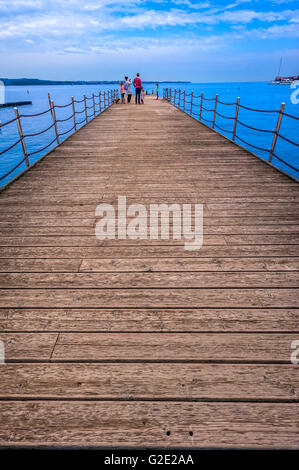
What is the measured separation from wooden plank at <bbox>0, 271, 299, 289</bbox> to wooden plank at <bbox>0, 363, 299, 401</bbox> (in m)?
0.78

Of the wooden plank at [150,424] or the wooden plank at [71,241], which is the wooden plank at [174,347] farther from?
the wooden plank at [71,241]

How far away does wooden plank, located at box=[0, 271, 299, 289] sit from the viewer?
93.9 inches

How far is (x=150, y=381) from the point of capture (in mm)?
1617

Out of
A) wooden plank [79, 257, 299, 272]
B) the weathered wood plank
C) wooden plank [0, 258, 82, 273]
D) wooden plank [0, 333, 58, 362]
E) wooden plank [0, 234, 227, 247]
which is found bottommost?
wooden plank [0, 333, 58, 362]
